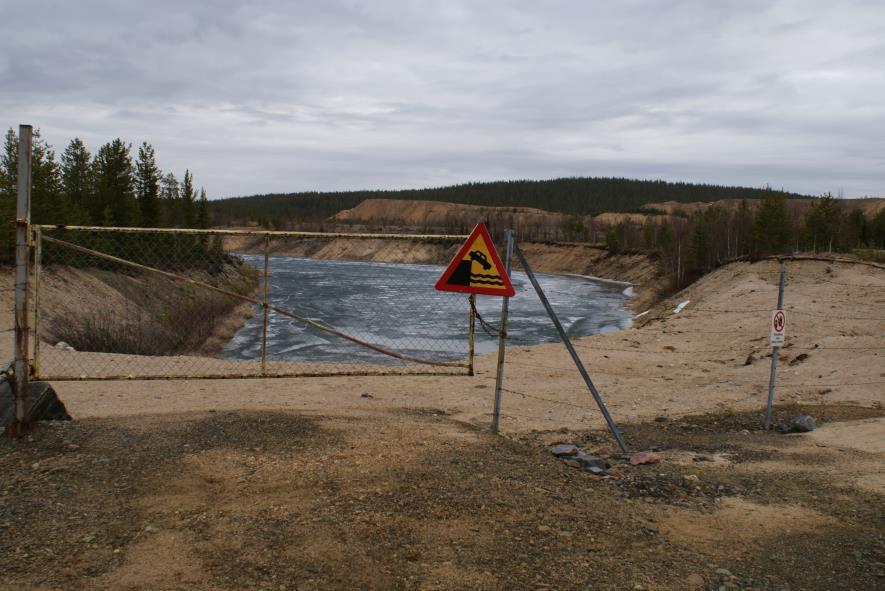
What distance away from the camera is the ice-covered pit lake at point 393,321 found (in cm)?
2438

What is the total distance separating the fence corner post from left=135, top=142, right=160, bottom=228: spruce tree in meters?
59.2

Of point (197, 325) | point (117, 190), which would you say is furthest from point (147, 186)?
point (197, 325)

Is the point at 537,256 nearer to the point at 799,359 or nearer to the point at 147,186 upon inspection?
the point at 147,186

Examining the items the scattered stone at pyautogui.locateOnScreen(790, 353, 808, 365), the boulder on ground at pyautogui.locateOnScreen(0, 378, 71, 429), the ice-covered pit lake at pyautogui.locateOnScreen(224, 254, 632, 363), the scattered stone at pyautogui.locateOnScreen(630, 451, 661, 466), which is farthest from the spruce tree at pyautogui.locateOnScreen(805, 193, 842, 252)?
the boulder on ground at pyautogui.locateOnScreen(0, 378, 71, 429)

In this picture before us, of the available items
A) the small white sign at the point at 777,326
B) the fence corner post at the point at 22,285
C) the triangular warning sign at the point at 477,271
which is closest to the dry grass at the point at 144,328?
the fence corner post at the point at 22,285

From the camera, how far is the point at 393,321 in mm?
32156

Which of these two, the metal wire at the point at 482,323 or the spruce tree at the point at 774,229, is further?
the spruce tree at the point at 774,229

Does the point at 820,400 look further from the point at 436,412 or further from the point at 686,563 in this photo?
the point at 686,563

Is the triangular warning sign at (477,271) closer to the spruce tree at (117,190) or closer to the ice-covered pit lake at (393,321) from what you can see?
the ice-covered pit lake at (393,321)

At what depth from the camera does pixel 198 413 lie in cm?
818

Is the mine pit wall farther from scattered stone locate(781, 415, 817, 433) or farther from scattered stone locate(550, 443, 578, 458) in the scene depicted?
scattered stone locate(550, 443, 578, 458)

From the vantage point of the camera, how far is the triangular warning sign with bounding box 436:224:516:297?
7.39 metres

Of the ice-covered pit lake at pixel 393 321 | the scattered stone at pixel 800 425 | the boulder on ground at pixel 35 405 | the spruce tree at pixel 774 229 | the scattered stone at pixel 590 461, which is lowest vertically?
the ice-covered pit lake at pixel 393 321

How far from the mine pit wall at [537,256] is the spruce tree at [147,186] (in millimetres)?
18538
